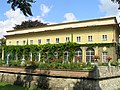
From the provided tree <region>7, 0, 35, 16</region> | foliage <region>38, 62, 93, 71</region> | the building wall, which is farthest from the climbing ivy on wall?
tree <region>7, 0, 35, 16</region>

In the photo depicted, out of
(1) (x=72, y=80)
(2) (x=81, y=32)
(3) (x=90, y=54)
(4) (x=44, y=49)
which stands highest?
(2) (x=81, y=32)

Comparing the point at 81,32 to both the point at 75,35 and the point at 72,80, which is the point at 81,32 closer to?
the point at 75,35

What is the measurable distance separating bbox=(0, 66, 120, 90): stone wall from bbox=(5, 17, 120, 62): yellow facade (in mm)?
12084

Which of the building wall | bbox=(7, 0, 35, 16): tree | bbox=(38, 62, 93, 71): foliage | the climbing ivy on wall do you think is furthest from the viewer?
the climbing ivy on wall

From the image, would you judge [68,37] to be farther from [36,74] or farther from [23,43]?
[36,74]

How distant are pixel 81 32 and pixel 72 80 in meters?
19.9

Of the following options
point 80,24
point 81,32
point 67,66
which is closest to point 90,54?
point 81,32

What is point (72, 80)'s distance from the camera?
25.9 m

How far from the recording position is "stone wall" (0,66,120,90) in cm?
2454

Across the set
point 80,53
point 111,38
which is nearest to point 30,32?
point 80,53

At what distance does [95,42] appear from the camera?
A: 141 feet

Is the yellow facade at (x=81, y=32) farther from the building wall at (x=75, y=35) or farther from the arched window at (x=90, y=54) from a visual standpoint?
the arched window at (x=90, y=54)

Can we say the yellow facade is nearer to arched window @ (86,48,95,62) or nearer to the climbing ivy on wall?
arched window @ (86,48,95,62)

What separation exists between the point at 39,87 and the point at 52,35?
2111cm
